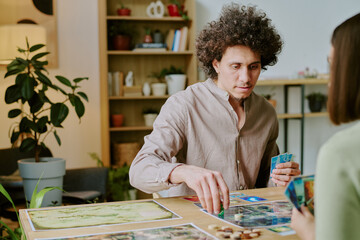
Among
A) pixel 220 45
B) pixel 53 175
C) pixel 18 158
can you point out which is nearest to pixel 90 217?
pixel 220 45

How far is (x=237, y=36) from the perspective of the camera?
1.90 metres

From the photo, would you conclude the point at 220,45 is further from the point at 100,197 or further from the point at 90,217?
the point at 100,197

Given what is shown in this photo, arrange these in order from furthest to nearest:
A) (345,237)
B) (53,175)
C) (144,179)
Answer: (53,175) → (144,179) → (345,237)

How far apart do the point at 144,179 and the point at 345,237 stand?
87 centimetres

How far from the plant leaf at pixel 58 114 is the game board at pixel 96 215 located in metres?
1.79

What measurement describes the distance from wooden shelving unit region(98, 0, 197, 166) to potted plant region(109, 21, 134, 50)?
0.05m

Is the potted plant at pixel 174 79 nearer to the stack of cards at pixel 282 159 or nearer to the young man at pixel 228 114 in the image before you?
the young man at pixel 228 114

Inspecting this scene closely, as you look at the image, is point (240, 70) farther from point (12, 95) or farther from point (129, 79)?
point (129, 79)

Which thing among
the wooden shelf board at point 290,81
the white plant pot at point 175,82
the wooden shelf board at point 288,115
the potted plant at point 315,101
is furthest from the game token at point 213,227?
the potted plant at point 315,101

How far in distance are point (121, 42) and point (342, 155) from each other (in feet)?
13.5

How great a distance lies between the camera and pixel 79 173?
11.6ft

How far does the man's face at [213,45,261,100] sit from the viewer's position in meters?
1.87

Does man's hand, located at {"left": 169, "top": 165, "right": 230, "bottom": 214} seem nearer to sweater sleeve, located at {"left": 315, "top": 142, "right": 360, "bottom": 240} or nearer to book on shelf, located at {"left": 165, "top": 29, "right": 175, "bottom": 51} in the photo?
sweater sleeve, located at {"left": 315, "top": 142, "right": 360, "bottom": 240}

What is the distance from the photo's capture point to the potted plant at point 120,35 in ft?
15.3
